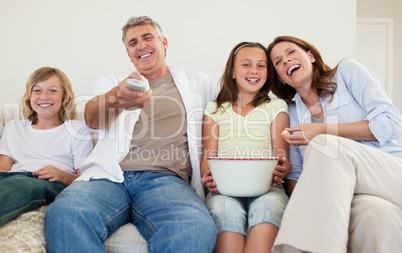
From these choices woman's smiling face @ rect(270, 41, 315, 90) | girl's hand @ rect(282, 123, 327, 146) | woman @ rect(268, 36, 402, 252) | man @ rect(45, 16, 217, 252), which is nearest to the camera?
woman @ rect(268, 36, 402, 252)

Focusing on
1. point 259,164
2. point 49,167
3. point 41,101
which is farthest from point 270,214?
point 41,101

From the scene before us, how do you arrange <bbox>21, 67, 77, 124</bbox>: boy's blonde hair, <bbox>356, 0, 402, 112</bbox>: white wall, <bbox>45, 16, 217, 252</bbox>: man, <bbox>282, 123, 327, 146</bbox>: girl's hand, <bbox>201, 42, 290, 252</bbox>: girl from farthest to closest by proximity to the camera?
<bbox>356, 0, 402, 112</bbox>: white wall
<bbox>21, 67, 77, 124</bbox>: boy's blonde hair
<bbox>282, 123, 327, 146</bbox>: girl's hand
<bbox>201, 42, 290, 252</bbox>: girl
<bbox>45, 16, 217, 252</bbox>: man

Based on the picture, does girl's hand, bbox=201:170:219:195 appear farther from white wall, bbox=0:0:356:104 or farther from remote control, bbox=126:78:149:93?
white wall, bbox=0:0:356:104

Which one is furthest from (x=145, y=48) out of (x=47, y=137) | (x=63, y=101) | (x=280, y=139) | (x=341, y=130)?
(x=341, y=130)

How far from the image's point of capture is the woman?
93 centimetres

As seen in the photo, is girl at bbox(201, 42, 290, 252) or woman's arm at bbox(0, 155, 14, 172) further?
woman's arm at bbox(0, 155, 14, 172)

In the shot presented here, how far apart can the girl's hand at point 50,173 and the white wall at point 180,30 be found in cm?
93

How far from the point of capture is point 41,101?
165cm

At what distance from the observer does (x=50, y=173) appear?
4.69 feet

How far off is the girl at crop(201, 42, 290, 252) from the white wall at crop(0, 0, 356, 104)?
2.10 feet

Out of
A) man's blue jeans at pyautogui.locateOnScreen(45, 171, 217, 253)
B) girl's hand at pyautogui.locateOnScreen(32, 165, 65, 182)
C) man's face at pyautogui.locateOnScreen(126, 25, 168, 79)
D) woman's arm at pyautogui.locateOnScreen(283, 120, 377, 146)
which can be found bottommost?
man's blue jeans at pyautogui.locateOnScreen(45, 171, 217, 253)

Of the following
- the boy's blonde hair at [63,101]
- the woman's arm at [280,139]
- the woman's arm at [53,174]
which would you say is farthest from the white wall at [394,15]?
the woman's arm at [53,174]

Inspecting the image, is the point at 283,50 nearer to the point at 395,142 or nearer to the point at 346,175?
the point at 395,142

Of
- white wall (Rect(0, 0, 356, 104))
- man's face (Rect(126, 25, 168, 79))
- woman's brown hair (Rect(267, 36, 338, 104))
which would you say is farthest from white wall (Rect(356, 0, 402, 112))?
man's face (Rect(126, 25, 168, 79))
